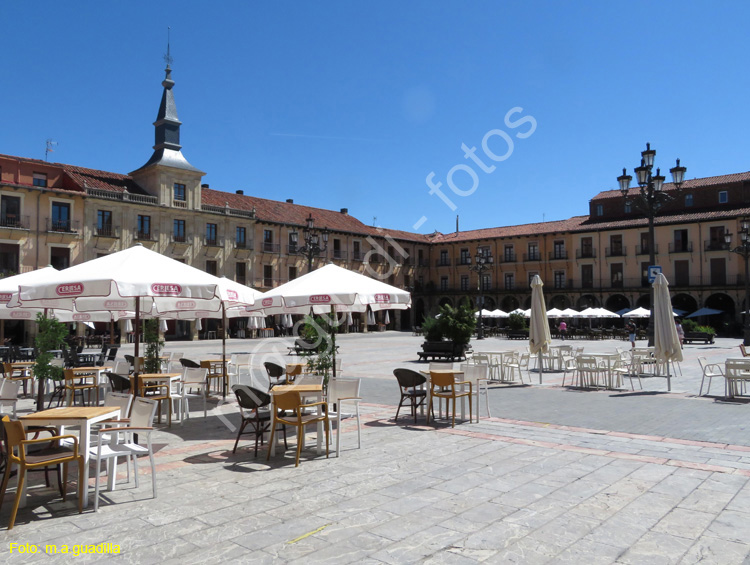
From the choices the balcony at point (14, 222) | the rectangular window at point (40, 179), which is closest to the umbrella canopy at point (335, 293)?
the balcony at point (14, 222)

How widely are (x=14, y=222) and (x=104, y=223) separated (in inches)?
191

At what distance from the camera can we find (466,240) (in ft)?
171

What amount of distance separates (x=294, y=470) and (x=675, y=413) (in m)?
5.85

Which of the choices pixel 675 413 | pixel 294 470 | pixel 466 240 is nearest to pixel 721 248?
pixel 466 240

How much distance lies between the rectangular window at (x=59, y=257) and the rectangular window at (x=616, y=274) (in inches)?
1467

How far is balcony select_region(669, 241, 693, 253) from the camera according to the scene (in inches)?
1612

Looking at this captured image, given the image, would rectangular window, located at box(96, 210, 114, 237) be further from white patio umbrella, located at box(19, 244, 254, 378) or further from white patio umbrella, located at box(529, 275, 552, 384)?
white patio umbrella, located at box(19, 244, 254, 378)

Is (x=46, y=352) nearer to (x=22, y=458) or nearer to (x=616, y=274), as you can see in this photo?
(x=22, y=458)

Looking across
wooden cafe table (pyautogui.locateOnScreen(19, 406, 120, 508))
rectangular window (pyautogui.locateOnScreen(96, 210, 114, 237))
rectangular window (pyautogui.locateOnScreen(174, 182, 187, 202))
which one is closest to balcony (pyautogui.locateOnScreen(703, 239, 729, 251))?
rectangular window (pyautogui.locateOnScreen(174, 182, 187, 202))

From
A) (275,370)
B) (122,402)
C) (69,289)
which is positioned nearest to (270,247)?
(275,370)

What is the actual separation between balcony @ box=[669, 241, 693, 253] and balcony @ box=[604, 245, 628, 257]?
3144mm

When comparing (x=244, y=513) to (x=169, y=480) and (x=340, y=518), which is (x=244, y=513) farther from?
(x=169, y=480)

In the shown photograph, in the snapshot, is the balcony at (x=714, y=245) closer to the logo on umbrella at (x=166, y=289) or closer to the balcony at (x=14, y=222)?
the logo on umbrella at (x=166, y=289)

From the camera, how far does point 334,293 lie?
743 centimetres
